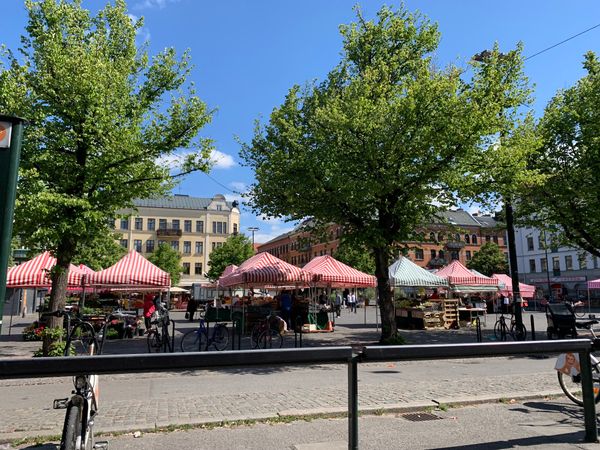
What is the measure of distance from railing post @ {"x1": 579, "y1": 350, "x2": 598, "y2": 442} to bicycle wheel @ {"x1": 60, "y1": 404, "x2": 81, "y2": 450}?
4733 millimetres

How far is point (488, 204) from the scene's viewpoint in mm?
16047

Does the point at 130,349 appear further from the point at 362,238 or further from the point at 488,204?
the point at 488,204

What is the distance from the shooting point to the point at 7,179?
138 inches

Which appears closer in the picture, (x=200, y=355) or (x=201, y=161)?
(x=200, y=355)

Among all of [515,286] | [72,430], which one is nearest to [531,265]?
[515,286]

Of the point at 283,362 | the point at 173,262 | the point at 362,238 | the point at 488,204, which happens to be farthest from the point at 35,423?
the point at 173,262

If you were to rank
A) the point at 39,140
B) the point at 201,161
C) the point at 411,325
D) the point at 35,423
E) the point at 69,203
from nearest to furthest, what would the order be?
the point at 35,423, the point at 69,203, the point at 39,140, the point at 201,161, the point at 411,325

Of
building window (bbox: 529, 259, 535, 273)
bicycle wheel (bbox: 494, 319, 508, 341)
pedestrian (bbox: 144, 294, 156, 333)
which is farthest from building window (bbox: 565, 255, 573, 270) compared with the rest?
pedestrian (bbox: 144, 294, 156, 333)

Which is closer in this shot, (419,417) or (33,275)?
(419,417)

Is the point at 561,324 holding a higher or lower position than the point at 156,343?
higher

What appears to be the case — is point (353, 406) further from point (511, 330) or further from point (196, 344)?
point (511, 330)

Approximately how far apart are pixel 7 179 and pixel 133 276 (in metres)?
Result: 15.8

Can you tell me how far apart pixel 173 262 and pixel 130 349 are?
52.8 meters

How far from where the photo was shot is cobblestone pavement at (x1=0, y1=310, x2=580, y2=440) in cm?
629
